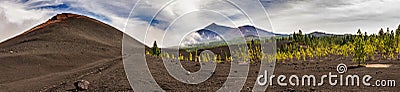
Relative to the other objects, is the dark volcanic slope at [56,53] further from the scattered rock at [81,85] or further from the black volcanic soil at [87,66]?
the scattered rock at [81,85]

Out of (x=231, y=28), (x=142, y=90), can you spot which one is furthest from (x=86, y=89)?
(x=231, y=28)

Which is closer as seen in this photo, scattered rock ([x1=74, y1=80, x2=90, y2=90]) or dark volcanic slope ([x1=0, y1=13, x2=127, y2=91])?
scattered rock ([x1=74, y1=80, x2=90, y2=90])

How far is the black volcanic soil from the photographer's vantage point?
976cm

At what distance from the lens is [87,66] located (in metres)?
17.3

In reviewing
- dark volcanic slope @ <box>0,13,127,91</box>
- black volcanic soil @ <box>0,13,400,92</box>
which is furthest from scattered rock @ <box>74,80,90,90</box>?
dark volcanic slope @ <box>0,13,127,91</box>

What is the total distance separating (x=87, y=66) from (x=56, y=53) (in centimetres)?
609

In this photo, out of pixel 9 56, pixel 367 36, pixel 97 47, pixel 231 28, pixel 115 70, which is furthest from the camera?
pixel 367 36

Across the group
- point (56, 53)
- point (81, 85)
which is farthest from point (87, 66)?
point (81, 85)

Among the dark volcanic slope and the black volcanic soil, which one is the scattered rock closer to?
the black volcanic soil

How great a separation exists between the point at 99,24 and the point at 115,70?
2754cm

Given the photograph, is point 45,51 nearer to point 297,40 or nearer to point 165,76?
point 165,76

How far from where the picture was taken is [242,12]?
5004 millimetres

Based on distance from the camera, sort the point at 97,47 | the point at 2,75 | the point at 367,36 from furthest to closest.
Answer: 1. the point at 367,36
2. the point at 97,47
3. the point at 2,75

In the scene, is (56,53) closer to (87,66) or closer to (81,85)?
(87,66)
